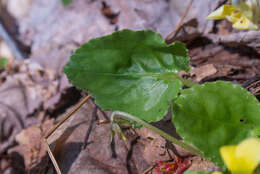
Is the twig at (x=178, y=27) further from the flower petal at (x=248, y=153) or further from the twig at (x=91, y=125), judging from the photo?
the flower petal at (x=248, y=153)

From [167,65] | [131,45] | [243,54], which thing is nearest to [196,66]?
[243,54]

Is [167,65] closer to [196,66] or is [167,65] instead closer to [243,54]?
[196,66]

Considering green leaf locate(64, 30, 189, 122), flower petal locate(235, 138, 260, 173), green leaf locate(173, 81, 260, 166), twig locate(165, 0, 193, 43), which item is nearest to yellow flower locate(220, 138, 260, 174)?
flower petal locate(235, 138, 260, 173)

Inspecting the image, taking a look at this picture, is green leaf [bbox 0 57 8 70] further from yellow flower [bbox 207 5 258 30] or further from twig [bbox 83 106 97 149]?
yellow flower [bbox 207 5 258 30]

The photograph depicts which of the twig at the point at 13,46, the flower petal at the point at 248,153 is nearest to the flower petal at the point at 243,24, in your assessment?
the flower petal at the point at 248,153

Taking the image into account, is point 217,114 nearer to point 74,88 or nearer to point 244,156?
point 244,156

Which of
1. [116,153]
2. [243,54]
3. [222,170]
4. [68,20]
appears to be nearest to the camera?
[222,170]

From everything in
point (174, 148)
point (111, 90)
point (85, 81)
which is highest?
point (85, 81)
